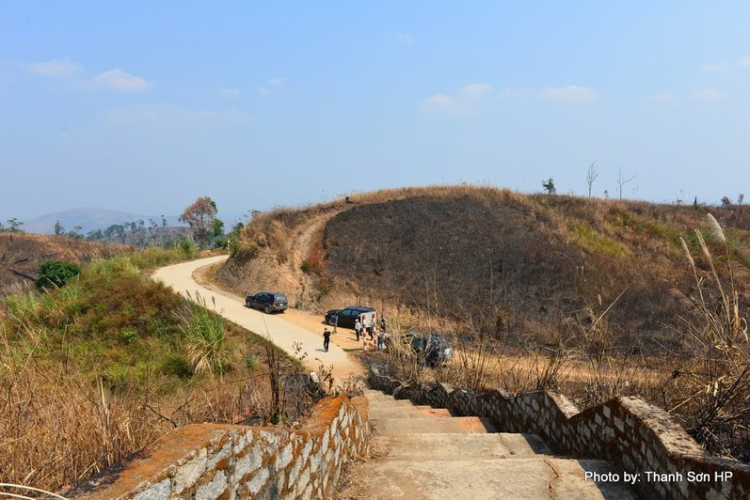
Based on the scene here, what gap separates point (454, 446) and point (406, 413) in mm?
2755

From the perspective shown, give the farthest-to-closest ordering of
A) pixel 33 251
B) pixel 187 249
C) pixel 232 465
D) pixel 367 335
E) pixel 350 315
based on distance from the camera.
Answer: pixel 33 251
pixel 187 249
pixel 350 315
pixel 367 335
pixel 232 465

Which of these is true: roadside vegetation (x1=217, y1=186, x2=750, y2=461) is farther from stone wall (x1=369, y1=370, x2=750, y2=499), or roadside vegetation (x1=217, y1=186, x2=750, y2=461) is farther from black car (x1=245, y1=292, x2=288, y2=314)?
stone wall (x1=369, y1=370, x2=750, y2=499)

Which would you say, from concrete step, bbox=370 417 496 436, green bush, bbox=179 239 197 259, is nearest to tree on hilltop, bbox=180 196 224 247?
green bush, bbox=179 239 197 259

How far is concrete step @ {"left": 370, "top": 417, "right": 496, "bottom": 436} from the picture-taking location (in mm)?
6547

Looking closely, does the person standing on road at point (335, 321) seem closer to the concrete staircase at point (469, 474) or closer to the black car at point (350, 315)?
the black car at point (350, 315)

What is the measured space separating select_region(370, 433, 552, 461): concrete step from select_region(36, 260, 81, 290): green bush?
27.6 m

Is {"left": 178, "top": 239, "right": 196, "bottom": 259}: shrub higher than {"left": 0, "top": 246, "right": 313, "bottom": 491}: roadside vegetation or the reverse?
the reverse

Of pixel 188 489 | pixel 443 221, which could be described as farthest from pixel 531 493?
pixel 443 221

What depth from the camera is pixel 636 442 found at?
149 inches

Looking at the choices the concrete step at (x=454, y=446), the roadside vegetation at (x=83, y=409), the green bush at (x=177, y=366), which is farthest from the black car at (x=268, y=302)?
the concrete step at (x=454, y=446)

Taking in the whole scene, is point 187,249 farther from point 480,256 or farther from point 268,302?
point 480,256

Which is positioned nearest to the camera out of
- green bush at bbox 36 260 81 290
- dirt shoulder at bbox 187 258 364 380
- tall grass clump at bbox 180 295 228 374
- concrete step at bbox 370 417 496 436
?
concrete step at bbox 370 417 496 436

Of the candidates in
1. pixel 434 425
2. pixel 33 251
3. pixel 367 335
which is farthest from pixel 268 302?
pixel 33 251

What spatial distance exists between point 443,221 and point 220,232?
106 feet
